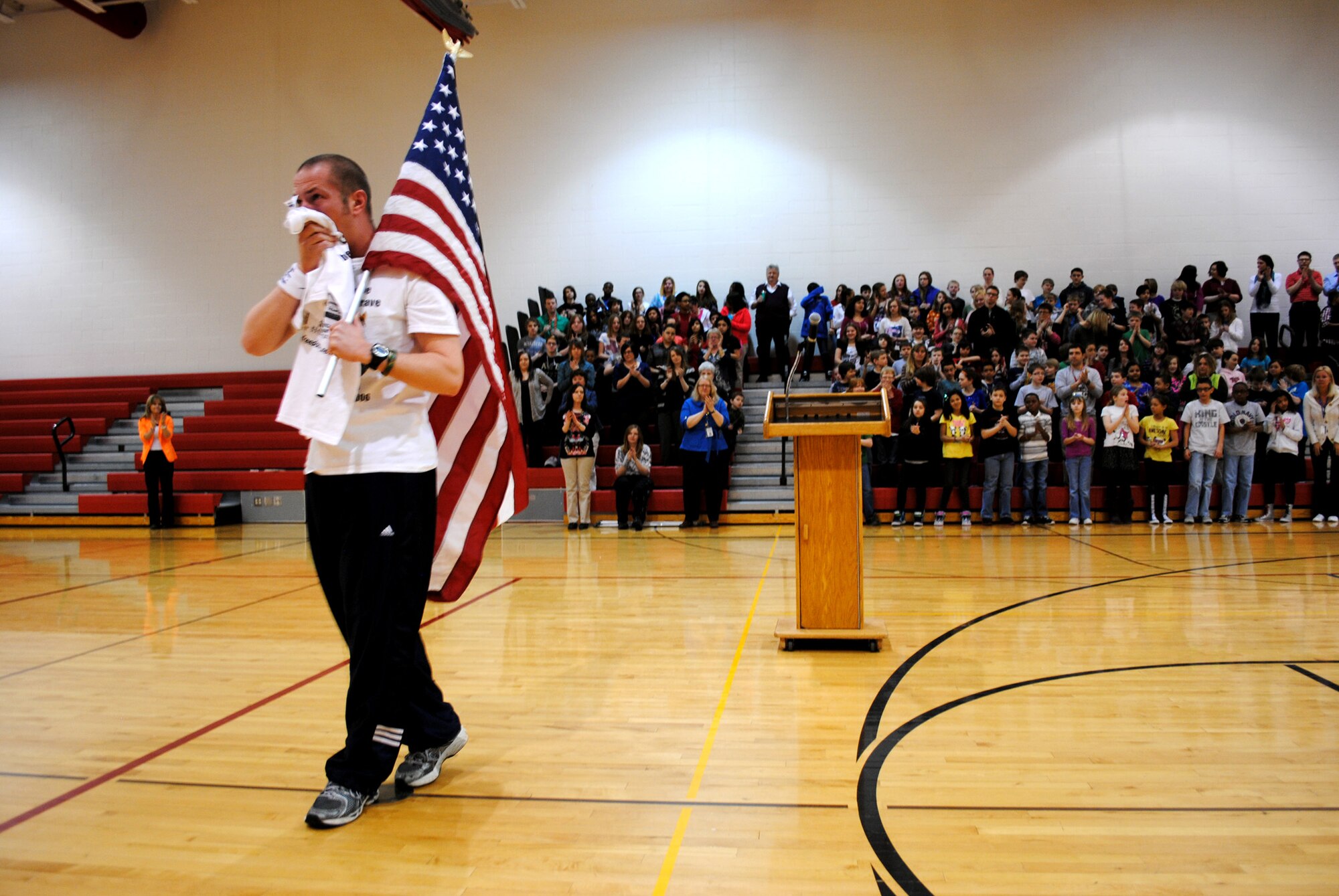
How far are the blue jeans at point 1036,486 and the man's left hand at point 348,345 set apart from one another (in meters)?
8.48

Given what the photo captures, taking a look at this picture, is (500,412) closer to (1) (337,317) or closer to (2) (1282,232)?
(1) (337,317)

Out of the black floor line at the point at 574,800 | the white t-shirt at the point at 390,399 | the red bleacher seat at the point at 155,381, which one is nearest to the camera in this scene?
the white t-shirt at the point at 390,399

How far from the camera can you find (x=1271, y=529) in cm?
855

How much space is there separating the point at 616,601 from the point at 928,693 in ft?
8.14

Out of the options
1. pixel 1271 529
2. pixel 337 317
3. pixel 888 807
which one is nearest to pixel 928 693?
pixel 888 807

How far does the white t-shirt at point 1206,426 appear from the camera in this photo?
30.5 feet

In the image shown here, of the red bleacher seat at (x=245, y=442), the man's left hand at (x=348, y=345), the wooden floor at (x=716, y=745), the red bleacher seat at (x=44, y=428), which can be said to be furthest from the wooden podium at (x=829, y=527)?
the red bleacher seat at (x=44, y=428)

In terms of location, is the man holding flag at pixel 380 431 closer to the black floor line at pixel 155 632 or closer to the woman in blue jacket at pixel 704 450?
the black floor line at pixel 155 632

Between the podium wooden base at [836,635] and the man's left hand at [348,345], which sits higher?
the man's left hand at [348,345]

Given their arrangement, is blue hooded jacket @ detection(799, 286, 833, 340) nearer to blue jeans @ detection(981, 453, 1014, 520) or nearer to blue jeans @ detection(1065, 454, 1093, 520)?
blue jeans @ detection(981, 453, 1014, 520)

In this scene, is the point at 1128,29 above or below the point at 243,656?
above

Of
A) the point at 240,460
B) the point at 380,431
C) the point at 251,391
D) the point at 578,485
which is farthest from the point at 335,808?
the point at 251,391

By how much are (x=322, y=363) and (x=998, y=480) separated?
334 inches

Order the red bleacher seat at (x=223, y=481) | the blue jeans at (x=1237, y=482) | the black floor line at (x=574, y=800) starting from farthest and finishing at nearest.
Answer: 1. the red bleacher seat at (x=223, y=481)
2. the blue jeans at (x=1237, y=482)
3. the black floor line at (x=574, y=800)
